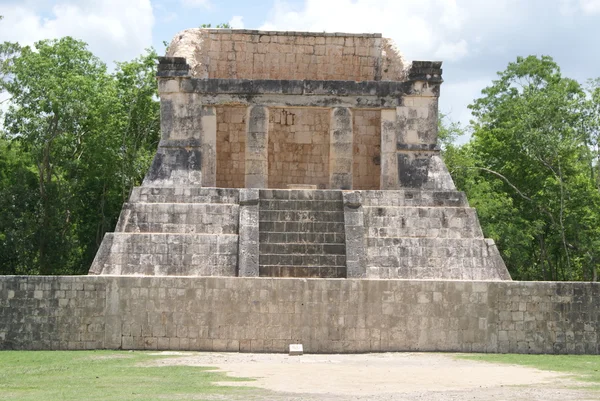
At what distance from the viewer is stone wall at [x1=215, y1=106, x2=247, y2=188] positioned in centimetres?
2366

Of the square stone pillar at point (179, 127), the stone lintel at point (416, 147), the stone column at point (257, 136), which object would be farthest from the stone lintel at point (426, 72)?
the square stone pillar at point (179, 127)

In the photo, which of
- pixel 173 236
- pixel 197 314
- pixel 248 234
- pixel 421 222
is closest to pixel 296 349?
pixel 197 314

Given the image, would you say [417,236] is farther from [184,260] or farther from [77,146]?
[77,146]

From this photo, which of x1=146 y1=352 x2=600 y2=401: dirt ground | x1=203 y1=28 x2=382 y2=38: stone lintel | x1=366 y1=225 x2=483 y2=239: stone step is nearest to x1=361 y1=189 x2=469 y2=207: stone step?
x1=366 y1=225 x2=483 y2=239: stone step

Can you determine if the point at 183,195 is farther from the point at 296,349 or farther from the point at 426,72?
the point at 426,72

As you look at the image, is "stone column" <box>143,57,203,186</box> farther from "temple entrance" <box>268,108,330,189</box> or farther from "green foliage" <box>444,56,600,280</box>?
"green foliage" <box>444,56,600,280</box>

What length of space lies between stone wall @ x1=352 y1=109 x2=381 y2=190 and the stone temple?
0.03m

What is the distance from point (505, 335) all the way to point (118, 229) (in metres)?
7.32

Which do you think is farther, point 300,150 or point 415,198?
point 300,150

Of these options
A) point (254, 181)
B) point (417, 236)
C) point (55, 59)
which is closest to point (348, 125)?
point (254, 181)

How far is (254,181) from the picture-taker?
891 inches

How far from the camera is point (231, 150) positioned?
23.8 meters

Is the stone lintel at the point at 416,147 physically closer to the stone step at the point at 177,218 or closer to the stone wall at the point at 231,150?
the stone wall at the point at 231,150

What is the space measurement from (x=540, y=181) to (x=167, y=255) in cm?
1733
